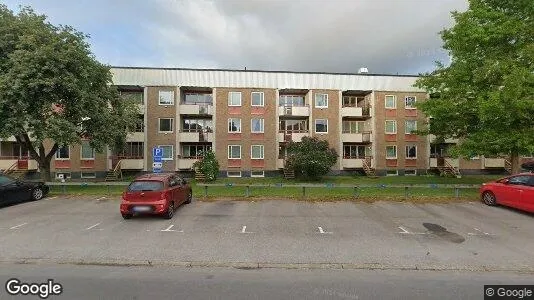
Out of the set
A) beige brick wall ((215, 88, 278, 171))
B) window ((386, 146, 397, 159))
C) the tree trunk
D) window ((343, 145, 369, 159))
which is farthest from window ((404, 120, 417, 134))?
the tree trunk

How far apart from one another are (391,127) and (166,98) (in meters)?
22.7

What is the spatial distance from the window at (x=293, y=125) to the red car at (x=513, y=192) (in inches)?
803

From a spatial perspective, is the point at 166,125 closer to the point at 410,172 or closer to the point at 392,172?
the point at 392,172

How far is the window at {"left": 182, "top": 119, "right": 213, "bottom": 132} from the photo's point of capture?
3241cm

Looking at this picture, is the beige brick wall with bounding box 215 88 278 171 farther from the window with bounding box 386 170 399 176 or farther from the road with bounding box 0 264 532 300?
the road with bounding box 0 264 532 300

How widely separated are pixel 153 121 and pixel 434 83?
2386cm

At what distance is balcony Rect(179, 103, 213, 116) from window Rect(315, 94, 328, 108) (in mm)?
10525

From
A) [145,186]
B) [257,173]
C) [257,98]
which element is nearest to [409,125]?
[257,98]

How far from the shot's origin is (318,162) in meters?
26.9

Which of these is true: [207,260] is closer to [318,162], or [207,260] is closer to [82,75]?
[82,75]

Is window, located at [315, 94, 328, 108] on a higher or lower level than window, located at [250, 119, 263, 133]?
higher

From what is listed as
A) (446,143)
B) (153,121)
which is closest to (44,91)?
(153,121)

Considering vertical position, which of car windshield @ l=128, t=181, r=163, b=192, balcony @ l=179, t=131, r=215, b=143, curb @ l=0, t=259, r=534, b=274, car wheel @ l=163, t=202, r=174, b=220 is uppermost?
balcony @ l=179, t=131, r=215, b=143

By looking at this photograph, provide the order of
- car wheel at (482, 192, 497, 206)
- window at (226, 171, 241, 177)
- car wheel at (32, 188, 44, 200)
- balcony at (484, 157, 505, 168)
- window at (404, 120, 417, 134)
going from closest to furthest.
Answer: car wheel at (482, 192, 497, 206) < car wheel at (32, 188, 44, 200) < window at (226, 171, 241, 177) < balcony at (484, 157, 505, 168) < window at (404, 120, 417, 134)
